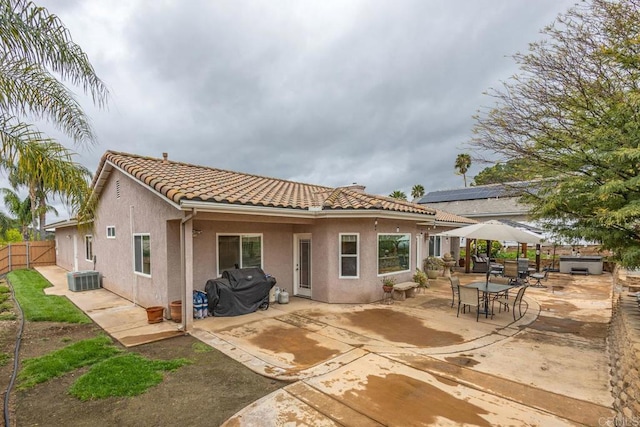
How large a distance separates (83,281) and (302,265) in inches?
392

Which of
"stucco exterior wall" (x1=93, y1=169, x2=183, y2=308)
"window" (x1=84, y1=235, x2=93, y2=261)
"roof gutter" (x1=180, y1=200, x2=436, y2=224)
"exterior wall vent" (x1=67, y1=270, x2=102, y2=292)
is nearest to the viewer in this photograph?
"roof gutter" (x1=180, y1=200, x2=436, y2=224)

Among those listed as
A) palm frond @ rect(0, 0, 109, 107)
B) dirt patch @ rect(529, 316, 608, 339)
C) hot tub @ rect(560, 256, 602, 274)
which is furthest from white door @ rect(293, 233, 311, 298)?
hot tub @ rect(560, 256, 602, 274)

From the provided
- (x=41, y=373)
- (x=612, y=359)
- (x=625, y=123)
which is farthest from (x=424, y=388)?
(x=41, y=373)

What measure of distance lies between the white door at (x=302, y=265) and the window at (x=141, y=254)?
5.10 m

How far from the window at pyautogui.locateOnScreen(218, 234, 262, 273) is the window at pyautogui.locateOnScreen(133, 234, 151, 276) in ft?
7.62

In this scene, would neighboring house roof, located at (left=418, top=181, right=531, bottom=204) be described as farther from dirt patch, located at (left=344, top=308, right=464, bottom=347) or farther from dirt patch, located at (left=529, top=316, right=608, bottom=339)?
dirt patch, located at (left=344, top=308, right=464, bottom=347)

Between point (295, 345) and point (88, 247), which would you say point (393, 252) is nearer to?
point (295, 345)

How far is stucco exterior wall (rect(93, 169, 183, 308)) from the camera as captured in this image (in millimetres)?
9266

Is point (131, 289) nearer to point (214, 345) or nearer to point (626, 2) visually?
point (214, 345)

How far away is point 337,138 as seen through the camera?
23.6 meters

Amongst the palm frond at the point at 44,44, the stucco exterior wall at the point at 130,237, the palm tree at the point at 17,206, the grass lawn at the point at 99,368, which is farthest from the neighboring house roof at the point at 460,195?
the palm tree at the point at 17,206

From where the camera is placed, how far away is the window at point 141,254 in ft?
33.4

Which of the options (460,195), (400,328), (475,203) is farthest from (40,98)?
(460,195)

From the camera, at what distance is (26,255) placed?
74.1 feet
